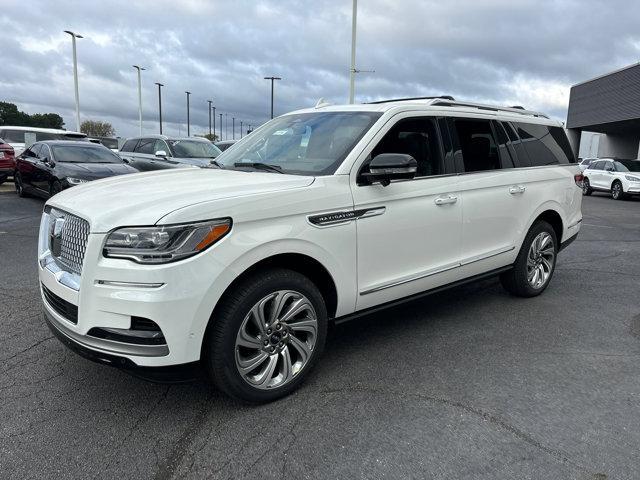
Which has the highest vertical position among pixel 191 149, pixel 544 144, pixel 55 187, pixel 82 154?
pixel 544 144

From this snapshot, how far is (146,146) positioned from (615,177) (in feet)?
60.3

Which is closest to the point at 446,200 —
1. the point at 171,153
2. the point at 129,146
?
the point at 171,153

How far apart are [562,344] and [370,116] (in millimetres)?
2431

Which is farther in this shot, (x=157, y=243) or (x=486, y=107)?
(x=486, y=107)

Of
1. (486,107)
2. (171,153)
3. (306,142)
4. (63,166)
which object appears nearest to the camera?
(306,142)

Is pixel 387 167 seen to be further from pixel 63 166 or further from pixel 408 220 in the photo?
pixel 63 166

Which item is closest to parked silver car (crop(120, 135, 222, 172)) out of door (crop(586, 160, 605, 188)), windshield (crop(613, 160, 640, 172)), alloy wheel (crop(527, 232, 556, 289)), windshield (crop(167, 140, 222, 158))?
windshield (crop(167, 140, 222, 158))

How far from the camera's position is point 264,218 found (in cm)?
300

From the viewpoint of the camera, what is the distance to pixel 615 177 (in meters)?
21.4

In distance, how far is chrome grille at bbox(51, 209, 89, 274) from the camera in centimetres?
293

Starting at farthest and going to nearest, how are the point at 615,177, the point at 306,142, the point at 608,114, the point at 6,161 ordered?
the point at 608,114 < the point at 615,177 < the point at 6,161 < the point at 306,142

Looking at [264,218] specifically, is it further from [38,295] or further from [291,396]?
[38,295]

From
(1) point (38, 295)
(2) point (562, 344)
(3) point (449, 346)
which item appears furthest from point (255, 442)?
(1) point (38, 295)

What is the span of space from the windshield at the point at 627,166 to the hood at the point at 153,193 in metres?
22.2
